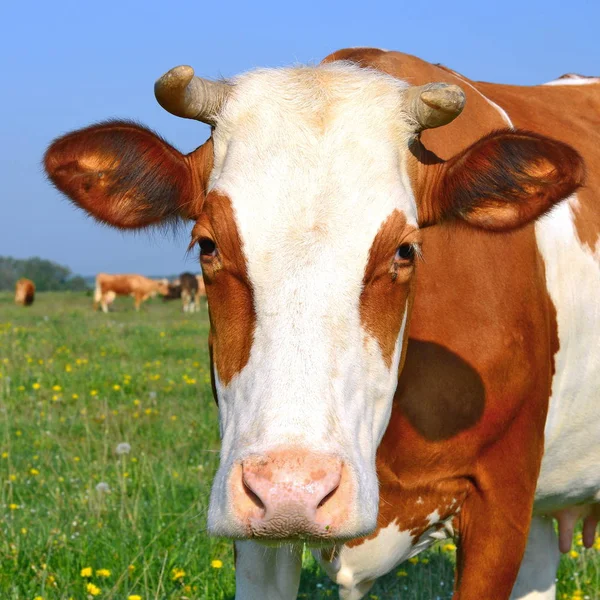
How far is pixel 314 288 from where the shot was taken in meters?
2.76

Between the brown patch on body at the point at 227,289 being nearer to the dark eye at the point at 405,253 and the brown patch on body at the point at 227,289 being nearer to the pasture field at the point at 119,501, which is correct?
the dark eye at the point at 405,253

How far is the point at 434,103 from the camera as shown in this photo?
321 cm

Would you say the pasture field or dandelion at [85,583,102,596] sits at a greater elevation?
the pasture field

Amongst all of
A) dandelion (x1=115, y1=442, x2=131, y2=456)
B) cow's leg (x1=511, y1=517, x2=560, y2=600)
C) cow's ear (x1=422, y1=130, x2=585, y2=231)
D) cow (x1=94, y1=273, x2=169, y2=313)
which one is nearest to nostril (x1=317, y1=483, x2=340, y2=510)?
cow's ear (x1=422, y1=130, x2=585, y2=231)

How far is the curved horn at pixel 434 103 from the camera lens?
317cm

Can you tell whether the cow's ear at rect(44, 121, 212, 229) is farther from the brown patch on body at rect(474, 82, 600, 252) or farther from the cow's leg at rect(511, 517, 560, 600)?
the cow's leg at rect(511, 517, 560, 600)

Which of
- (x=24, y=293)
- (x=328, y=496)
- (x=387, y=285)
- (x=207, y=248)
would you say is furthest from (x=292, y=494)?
(x=24, y=293)

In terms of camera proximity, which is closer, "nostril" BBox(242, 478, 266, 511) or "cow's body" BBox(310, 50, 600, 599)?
"nostril" BBox(242, 478, 266, 511)

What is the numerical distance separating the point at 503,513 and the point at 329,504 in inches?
52.6

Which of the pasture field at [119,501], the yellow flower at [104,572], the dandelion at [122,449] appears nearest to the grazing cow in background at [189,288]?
the pasture field at [119,501]

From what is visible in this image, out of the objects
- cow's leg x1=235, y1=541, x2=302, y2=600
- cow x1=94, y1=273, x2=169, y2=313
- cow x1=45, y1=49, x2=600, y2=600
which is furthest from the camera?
cow x1=94, y1=273, x2=169, y2=313

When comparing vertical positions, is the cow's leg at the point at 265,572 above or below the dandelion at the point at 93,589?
above

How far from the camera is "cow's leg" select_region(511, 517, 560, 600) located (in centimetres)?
505

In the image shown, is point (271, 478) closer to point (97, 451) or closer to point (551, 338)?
point (551, 338)
